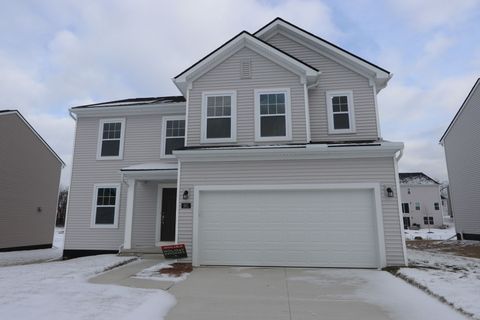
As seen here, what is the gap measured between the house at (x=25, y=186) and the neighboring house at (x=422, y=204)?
1598 inches

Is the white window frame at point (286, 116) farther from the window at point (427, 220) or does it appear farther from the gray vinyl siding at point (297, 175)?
the window at point (427, 220)

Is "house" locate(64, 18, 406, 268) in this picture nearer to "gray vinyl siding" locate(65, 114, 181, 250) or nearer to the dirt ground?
"gray vinyl siding" locate(65, 114, 181, 250)

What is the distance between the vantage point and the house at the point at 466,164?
58.2 ft

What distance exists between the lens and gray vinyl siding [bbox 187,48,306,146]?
34.7 feet

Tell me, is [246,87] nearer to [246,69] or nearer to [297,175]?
A: [246,69]

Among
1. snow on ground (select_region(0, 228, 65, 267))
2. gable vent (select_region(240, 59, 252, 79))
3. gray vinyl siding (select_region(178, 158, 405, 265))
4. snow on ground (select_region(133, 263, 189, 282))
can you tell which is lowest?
snow on ground (select_region(0, 228, 65, 267))

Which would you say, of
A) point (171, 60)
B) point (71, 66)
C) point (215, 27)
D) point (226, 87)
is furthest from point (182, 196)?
point (71, 66)

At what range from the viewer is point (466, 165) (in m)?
18.9

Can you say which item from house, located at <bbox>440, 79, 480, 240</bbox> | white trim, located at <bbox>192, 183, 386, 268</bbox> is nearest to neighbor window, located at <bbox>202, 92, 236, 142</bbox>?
white trim, located at <bbox>192, 183, 386, 268</bbox>

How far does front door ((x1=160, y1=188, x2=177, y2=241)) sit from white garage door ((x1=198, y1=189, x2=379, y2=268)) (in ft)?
11.0

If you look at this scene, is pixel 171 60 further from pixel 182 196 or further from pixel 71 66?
pixel 182 196

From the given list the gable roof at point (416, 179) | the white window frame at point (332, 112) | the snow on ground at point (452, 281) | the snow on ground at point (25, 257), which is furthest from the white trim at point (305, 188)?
the gable roof at point (416, 179)

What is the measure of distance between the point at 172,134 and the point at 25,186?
1037cm

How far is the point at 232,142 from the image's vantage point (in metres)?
10.5
